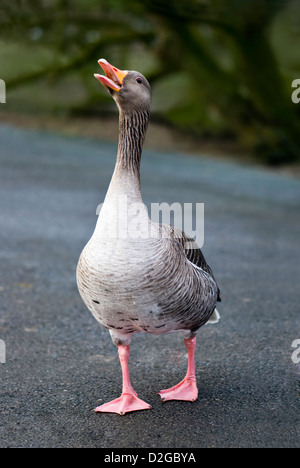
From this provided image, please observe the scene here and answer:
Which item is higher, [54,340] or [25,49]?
[25,49]

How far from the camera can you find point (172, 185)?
1305cm

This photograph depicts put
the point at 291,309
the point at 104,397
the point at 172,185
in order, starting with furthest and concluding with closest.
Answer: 1. the point at 172,185
2. the point at 291,309
3. the point at 104,397

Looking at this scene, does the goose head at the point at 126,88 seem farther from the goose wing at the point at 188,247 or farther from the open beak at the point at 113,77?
the goose wing at the point at 188,247

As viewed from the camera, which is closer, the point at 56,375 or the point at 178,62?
the point at 56,375

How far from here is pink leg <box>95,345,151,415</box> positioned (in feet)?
13.0

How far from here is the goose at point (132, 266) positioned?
139 inches

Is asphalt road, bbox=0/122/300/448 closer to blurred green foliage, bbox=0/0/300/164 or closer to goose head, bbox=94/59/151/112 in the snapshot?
goose head, bbox=94/59/151/112

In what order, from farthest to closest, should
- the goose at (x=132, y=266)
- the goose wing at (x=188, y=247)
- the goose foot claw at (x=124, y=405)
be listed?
the goose wing at (x=188, y=247) → the goose foot claw at (x=124, y=405) → the goose at (x=132, y=266)

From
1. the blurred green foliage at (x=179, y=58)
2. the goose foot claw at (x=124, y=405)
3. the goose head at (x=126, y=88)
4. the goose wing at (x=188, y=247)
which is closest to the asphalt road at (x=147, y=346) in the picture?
the goose foot claw at (x=124, y=405)

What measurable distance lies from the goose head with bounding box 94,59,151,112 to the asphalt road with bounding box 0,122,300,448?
6.57 ft

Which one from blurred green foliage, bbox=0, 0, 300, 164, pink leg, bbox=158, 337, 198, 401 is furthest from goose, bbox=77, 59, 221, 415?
blurred green foliage, bbox=0, 0, 300, 164

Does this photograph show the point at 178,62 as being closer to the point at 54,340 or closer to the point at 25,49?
the point at 25,49
